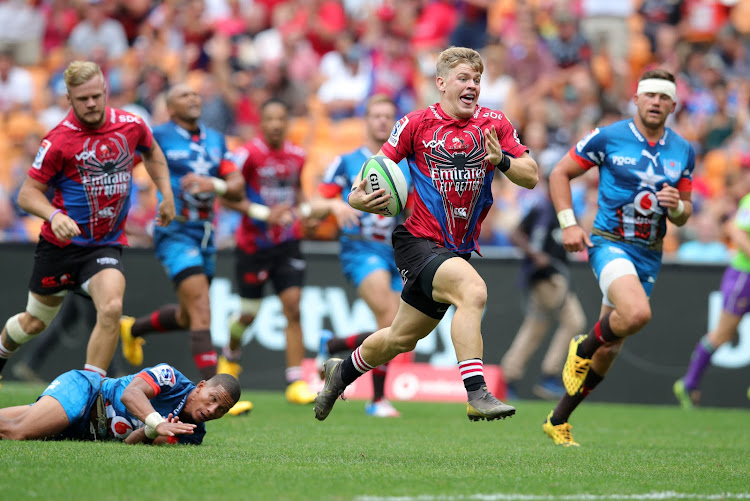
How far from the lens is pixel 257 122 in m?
18.1

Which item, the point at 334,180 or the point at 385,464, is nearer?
the point at 385,464

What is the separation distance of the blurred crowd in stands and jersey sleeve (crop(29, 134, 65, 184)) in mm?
7464

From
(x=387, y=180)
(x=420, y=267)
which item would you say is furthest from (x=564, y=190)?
(x=387, y=180)

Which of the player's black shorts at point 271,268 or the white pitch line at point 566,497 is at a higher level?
the player's black shorts at point 271,268

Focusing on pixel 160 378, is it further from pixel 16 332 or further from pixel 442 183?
pixel 16 332

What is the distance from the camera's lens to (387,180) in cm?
652

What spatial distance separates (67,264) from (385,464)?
3425 millimetres

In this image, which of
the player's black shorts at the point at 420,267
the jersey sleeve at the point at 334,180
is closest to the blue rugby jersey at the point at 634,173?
the player's black shorts at the point at 420,267

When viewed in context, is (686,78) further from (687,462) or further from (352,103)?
(687,462)

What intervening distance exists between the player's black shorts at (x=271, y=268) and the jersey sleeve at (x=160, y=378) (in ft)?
15.1

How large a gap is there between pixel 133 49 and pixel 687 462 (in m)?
16.4

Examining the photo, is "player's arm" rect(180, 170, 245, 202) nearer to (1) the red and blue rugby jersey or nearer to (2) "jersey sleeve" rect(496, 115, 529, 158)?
(1) the red and blue rugby jersey

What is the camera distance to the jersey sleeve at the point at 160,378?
6.54 meters

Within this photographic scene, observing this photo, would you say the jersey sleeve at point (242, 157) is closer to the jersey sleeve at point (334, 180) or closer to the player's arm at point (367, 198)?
the jersey sleeve at point (334, 180)
